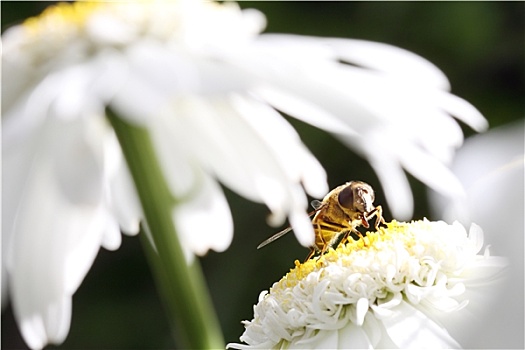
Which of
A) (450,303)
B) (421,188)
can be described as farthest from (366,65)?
(421,188)

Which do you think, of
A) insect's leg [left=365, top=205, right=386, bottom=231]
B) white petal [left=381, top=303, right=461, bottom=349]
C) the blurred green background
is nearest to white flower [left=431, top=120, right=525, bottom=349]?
white petal [left=381, top=303, right=461, bottom=349]

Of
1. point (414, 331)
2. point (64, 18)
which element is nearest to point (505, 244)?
point (414, 331)

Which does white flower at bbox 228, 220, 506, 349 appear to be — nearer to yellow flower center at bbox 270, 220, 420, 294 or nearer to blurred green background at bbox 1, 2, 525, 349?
yellow flower center at bbox 270, 220, 420, 294

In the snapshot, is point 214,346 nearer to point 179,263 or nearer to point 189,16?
point 179,263

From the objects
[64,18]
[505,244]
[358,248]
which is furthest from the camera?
[64,18]

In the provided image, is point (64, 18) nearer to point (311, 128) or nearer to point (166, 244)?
point (166, 244)

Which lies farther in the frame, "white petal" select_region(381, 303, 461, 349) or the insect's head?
the insect's head
